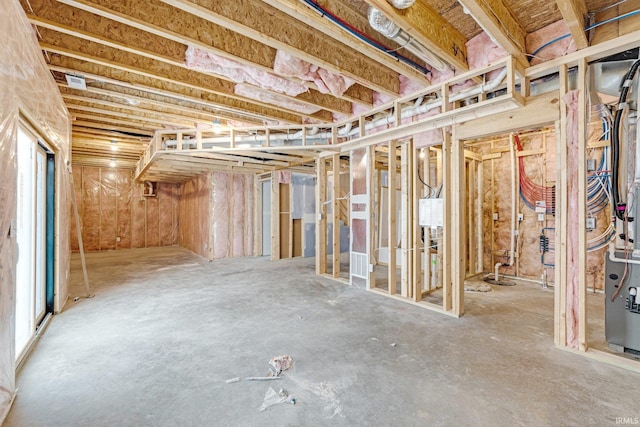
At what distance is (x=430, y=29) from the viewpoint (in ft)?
7.77

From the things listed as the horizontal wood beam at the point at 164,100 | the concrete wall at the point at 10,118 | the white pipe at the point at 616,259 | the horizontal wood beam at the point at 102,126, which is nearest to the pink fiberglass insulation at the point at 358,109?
the horizontal wood beam at the point at 164,100

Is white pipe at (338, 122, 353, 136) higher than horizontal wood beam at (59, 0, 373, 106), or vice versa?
horizontal wood beam at (59, 0, 373, 106)

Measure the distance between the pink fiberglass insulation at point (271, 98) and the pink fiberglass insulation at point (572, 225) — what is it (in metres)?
2.84

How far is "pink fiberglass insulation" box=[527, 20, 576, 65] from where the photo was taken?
96.7 inches

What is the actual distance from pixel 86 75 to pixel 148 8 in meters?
1.38

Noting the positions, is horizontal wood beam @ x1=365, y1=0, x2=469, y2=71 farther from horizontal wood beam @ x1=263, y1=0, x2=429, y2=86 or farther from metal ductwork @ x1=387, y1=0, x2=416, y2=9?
horizontal wood beam @ x1=263, y1=0, x2=429, y2=86

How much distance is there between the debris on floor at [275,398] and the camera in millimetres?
1762

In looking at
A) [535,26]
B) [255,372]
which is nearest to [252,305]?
[255,372]

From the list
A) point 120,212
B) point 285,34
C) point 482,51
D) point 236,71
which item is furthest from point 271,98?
point 120,212

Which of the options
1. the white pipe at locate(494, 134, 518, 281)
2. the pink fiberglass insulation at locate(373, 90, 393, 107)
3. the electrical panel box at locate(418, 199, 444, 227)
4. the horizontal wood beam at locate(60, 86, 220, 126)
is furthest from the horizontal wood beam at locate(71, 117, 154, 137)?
the white pipe at locate(494, 134, 518, 281)

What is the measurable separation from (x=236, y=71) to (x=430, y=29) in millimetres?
1949

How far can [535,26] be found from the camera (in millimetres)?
2584

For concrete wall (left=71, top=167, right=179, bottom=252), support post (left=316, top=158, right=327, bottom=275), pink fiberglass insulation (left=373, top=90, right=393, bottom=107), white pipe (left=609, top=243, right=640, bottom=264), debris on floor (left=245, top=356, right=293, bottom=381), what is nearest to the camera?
debris on floor (left=245, top=356, right=293, bottom=381)

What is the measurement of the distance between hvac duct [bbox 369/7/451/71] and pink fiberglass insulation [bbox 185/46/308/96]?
126 cm
